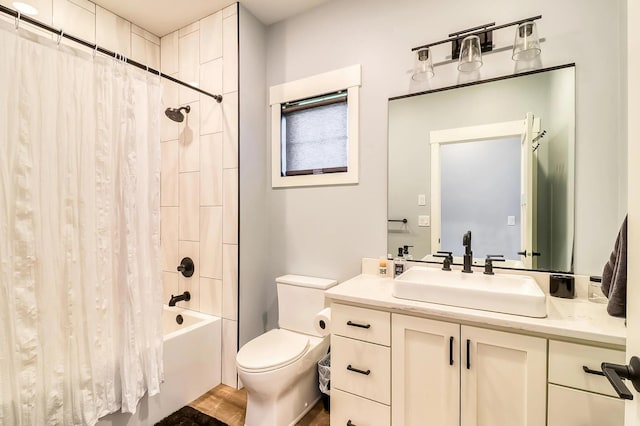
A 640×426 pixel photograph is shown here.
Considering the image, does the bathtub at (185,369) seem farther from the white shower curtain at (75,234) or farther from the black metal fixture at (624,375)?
the black metal fixture at (624,375)

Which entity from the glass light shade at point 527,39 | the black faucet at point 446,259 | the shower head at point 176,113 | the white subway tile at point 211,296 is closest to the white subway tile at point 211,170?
the shower head at point 176,113

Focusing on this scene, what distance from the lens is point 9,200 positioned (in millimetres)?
1104

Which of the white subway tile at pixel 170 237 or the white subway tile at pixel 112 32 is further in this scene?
the white subway tile at pixel 170 237

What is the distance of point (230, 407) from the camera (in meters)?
1.88

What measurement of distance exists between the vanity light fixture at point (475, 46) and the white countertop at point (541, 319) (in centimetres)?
125

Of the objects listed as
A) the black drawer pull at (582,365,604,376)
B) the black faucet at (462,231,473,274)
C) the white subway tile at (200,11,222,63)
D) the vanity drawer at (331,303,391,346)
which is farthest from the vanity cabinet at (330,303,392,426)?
the white subway tile at (200,11,222,63)

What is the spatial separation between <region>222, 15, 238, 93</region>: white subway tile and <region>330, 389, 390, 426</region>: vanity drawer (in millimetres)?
2071

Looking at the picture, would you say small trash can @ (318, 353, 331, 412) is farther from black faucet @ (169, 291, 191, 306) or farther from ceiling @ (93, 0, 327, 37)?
ceiling @ (93, 0, 327, 37)

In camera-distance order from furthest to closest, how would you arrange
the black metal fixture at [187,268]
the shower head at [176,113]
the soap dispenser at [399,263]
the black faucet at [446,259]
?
the black metal fixture at [187,268] < the shower head at [176,113] < the soap dispenser at [399,263] < the black faucet at [446,259]

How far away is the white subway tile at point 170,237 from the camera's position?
7.91 ft

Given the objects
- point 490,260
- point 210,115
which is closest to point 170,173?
point 210,115

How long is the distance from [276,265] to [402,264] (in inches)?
40.0

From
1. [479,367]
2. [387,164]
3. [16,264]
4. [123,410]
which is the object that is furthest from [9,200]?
[479,367]

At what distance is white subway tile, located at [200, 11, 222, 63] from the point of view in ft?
7.16
